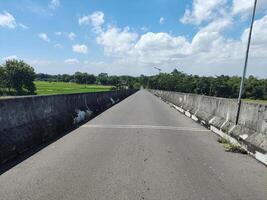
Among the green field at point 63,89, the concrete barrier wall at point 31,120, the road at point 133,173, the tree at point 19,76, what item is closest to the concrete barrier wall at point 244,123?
the road at point 133,173

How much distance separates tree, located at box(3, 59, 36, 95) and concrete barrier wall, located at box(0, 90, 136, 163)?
79.8 m

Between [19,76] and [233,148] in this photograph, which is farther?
[19,76]

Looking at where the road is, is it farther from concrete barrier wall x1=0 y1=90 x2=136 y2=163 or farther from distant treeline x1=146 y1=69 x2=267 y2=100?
distant treeline x1=146 y1=69 x2=267 y2=100

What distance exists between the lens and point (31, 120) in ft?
24.8

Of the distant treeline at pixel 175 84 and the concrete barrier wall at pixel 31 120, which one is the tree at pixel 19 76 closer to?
the distant treeline at pixel 175 84

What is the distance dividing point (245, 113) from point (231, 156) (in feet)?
6.28

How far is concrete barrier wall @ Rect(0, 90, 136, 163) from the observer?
6.11 meters

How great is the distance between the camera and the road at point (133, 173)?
4.18 m

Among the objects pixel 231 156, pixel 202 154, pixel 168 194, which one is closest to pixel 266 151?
pixel 231 156

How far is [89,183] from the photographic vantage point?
14.9 feet

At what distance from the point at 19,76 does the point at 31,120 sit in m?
94.1

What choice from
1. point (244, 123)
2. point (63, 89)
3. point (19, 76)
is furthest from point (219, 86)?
point (244, 123)

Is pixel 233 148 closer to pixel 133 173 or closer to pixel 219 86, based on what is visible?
pixel 133 173

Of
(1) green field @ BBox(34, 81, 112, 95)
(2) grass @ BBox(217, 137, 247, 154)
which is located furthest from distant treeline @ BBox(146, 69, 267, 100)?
(2) grass @ BBox(217, 137, 247, 154)
